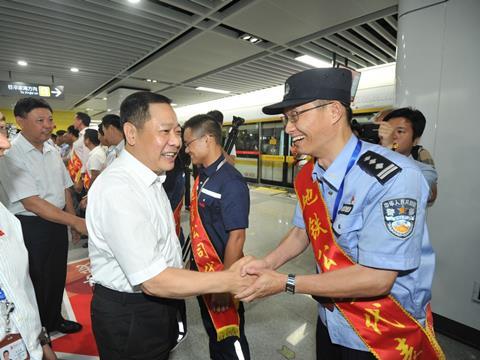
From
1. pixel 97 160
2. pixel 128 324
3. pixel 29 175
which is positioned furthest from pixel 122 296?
pixel 97 160

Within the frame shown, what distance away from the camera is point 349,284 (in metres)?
0.95

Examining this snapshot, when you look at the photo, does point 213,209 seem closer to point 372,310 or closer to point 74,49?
point 372,310

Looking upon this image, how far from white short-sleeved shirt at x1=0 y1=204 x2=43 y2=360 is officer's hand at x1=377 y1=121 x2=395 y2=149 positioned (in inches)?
86.5

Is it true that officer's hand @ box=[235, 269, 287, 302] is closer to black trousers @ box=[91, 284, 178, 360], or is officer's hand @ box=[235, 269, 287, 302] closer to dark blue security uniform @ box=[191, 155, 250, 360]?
black trousers @ box=[91, 284, 178, 360]

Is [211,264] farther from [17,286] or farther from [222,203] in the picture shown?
[17,286]

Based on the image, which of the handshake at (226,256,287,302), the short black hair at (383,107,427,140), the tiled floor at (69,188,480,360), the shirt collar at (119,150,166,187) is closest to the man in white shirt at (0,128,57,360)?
the shirt collar at (119,150,166,187)

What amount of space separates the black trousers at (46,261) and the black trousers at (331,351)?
2.11 metres

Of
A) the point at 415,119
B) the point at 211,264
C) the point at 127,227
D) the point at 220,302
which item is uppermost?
the point at 415,119

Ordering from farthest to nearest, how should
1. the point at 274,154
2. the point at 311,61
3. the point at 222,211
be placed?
the point at 274,154 < the point at 311,61 < the point at 222,211

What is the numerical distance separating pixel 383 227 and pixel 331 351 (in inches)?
29.4

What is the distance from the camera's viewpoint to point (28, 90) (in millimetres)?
6523

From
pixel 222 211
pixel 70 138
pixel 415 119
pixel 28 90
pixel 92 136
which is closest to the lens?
pixel 222 211

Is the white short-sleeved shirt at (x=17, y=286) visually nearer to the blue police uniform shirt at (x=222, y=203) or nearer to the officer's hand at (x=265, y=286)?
the officer's hand at (x=265, y=286)

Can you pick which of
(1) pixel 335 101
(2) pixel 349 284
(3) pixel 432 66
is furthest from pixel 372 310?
(3) pixel 432 66
